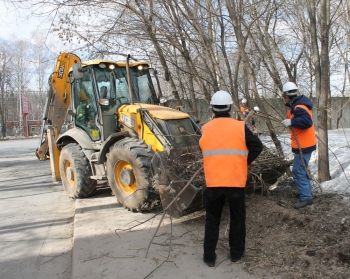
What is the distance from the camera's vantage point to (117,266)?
3943 mm

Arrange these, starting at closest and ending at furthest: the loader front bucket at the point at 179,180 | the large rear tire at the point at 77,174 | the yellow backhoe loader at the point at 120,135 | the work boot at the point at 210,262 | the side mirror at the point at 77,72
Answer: the work boot at the point at 210,262, the loader front bucket at the point at 179,180, the yellow backhoe loader at the point at 120,135, the side mirror at the point at 77,72, the large rear tire at the point at 77,174

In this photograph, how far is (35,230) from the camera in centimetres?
571

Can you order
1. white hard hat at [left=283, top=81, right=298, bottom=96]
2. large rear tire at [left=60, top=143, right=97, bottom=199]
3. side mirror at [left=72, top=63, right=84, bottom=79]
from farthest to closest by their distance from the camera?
large rear tire at [left=60, top=143, right=97, bottom=199] < side mirror at [left=72, top=63, right=84, bottom=79] < white hard hat at [left=283, top=81, right=298, bottom=96]

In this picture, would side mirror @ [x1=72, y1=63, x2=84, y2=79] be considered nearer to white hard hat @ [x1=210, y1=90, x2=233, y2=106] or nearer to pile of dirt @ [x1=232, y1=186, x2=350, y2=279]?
Answer: white hard hat @ [x1=210, y1=90, x2=233, y2=106]

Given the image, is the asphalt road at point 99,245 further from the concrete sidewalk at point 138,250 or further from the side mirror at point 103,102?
the side mirror at point 103,102

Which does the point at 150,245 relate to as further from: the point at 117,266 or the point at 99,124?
the point at 99,124

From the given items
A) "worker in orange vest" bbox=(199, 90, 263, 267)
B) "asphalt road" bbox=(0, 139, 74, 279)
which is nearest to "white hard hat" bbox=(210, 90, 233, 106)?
"worker in orange vest" bbox=(199, 90, 263, 267)

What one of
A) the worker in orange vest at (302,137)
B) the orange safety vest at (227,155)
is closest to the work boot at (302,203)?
the worker in orange vest at (302,137)

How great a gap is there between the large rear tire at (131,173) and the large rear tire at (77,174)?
1.03 m

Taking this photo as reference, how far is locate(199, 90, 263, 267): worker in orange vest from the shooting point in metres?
3.65

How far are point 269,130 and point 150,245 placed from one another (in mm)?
3161

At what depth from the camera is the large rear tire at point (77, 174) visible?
712 cm

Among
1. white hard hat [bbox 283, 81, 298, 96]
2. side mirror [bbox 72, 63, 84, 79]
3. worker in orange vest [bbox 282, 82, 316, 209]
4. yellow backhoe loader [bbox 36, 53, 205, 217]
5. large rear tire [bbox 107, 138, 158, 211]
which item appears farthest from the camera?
side mirror [bbox 72, 63, 84, 79]

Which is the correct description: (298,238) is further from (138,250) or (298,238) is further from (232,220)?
(138,250)
